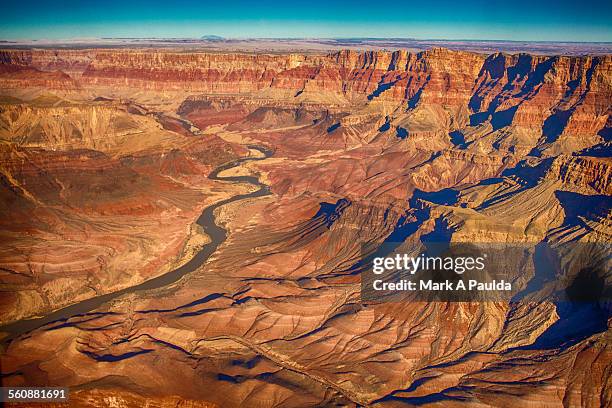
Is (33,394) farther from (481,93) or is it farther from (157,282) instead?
(481,93)

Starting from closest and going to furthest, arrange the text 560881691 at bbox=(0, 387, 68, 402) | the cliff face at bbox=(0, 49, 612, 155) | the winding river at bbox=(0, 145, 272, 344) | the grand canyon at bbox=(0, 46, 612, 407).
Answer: the text 560881691 at bbox=(0, 387, 68, 402), the grand canyon at bbox=(0, 46, 612, 407), the winding river at bbox=(0, 145, 272, 344), the cliff face at bbox=(0, 49, 612, 155)

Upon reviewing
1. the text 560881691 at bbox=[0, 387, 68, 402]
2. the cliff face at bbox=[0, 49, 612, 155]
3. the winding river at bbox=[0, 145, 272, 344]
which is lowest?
the text 560881691 at bbox=[0, 387, 68, 402]

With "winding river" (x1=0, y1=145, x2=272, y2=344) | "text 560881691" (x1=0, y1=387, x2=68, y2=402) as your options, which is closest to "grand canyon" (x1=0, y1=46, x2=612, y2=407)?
"winding river" (x1=0, y1=145, x2=272, y2=344)

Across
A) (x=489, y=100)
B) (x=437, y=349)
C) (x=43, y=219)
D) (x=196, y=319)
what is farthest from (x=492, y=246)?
(x=489, y=100)

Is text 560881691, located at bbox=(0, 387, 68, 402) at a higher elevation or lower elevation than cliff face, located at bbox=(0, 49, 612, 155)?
lower

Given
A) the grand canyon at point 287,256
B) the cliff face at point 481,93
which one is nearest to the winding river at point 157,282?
the grand canyon at point 287,256

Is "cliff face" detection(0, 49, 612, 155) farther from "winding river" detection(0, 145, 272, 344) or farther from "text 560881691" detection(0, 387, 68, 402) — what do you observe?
"text 560881691" detection(0, 387, 68, 402)

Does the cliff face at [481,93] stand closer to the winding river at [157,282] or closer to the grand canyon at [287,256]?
the grand canyon at [287,256]

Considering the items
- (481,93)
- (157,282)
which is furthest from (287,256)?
(481,93)
